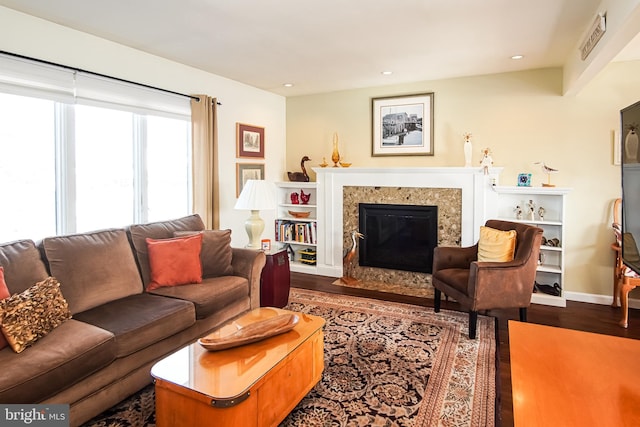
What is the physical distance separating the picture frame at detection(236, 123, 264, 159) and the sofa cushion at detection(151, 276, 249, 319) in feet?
6.81

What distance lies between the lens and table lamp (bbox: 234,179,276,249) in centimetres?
384

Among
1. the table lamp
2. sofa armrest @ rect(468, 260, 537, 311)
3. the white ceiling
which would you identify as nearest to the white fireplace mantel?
the white ceiling

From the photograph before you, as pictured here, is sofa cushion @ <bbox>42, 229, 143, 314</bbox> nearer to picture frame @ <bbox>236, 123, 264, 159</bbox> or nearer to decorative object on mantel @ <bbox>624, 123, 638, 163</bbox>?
picture frame @ <bbox>236, 123, 264, 159</bbox>

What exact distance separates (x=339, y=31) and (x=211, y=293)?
Result: 7.32 ft

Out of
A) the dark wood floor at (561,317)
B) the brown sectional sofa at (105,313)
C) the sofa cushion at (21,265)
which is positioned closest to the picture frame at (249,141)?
the brown sectional sofa at (105,313)

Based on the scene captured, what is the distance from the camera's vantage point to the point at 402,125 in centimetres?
493

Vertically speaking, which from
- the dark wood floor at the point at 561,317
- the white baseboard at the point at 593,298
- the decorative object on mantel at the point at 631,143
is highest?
the decorative object on mantel at the point at 631,143

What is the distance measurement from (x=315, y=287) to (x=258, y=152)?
6.16ft

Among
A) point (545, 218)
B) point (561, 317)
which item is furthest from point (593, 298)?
point (545, 218)

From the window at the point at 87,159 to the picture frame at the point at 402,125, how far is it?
2.30m

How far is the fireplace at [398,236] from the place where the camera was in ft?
15.3

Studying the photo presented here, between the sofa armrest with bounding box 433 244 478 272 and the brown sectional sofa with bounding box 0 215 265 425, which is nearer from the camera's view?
the brown sectional sofa with bounding box 0 215 265 425

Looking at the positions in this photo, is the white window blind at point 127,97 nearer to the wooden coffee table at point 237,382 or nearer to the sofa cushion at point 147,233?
the sofa cushion at point 147,233

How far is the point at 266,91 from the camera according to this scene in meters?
5.32
